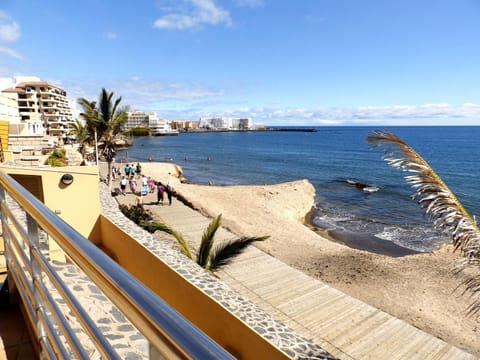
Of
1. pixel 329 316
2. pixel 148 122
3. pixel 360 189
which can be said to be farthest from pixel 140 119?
pixel 329 316

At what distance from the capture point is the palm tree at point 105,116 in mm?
21578

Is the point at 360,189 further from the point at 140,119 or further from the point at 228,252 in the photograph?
the point at 140,119

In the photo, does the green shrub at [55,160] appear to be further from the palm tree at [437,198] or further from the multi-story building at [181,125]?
the multi-story building at [181,125]

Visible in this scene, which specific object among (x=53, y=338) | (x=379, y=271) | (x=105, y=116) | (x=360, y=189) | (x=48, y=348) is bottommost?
(x=379, y=271)

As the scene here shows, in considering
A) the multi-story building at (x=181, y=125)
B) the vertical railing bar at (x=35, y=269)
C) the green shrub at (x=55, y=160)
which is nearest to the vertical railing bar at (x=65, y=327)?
the vertical railing bar at (x=35, y=269)

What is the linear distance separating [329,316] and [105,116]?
19993 millimetres

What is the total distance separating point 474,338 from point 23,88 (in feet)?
273

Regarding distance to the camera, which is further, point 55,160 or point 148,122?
point 148,122

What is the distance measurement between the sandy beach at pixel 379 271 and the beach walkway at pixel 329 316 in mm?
2057

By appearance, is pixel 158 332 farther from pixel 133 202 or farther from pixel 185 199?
pixel 185 199

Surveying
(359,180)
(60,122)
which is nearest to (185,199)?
(359,180)

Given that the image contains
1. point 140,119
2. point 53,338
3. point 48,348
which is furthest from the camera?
point 140,119

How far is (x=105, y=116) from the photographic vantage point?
72.1 feet

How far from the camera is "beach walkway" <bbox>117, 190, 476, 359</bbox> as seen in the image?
22.4ft
